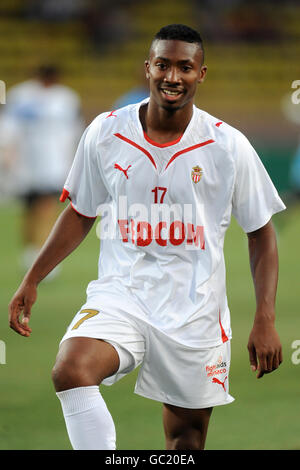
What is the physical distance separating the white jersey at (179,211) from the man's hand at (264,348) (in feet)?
0.92

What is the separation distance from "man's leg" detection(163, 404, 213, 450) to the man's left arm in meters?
0.43

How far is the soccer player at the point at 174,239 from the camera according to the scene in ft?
13.3

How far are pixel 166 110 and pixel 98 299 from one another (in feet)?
2.93

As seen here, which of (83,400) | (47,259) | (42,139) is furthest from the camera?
(42,139)

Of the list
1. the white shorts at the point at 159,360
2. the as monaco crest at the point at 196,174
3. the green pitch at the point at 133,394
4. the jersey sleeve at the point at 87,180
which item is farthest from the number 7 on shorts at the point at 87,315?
the green pitch at the point at 133,394

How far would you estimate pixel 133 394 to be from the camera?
6.57m

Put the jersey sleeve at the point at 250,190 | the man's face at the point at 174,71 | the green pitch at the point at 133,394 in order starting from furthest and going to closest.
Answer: the green pitch at the point at 133,394 → the jersey sleeve at the point at 250,190 → the man's face at the point at 174,71

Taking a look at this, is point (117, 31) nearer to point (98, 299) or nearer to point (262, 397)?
point (262, 397)

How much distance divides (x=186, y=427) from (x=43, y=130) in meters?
10.2

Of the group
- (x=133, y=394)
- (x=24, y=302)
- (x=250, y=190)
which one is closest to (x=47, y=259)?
(x=24, y=302)

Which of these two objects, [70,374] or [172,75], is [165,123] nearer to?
[172,75]

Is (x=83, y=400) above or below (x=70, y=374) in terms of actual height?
below

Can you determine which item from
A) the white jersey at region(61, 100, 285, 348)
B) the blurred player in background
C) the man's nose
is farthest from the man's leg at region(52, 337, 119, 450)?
the blurred player in background

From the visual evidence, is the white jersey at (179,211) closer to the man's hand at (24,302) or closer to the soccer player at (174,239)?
the soccer player at (174,239)
